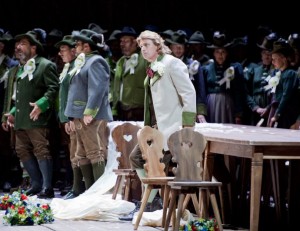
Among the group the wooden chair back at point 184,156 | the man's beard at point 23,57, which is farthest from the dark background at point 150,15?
the wooden chair back at point 184,156

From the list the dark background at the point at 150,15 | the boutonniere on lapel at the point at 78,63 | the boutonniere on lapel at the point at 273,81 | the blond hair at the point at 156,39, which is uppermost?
the dark background at the point at 150,15

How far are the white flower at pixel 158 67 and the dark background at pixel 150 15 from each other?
499 centimetres

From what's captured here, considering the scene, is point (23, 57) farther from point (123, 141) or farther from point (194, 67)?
point (194, 67)

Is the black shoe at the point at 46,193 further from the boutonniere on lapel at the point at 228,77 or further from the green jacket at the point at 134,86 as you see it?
the boutonniere on lapel at the point at 228,77

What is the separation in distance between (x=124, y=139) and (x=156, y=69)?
1510mm

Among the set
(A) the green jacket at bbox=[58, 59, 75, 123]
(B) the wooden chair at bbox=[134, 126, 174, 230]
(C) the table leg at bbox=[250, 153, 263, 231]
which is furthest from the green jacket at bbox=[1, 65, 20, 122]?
(C) the table leg at bbox=[250, 153, 263, 231]

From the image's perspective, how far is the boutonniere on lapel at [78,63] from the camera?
30.5ft

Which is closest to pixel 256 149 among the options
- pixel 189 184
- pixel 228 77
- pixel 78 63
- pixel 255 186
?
pixel 255 186

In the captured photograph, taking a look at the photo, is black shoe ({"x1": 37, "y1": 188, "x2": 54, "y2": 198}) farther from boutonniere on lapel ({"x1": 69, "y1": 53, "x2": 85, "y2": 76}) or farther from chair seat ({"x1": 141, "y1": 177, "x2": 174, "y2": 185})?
chair seat ({"x1": 141, "y1": 177, "x2": 174, "y2": 185})

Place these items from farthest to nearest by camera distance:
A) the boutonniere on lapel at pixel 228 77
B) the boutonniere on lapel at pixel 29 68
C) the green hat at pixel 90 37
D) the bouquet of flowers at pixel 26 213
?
the boutonniere on lapel at pixel 228 77 → the boutonniere on lapel at pixel 29 68 → the green hat at pixel 90 37 → the bouquet of flowers at pixel 26 213

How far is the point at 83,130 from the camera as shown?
9.14m

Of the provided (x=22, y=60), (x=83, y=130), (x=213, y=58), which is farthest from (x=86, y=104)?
(x=213, y=58)

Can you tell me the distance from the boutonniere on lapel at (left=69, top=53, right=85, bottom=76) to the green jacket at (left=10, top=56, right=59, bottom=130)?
777 mm

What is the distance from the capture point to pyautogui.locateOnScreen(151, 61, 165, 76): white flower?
25.6 ft
